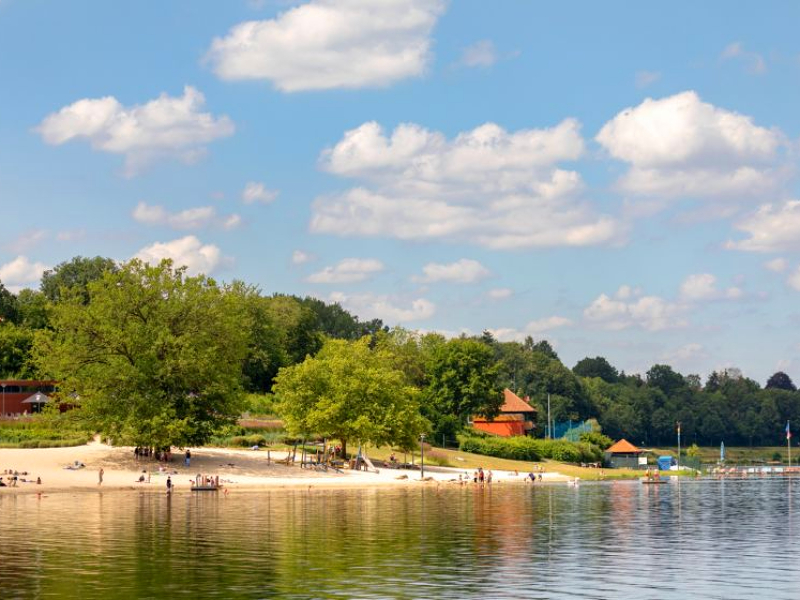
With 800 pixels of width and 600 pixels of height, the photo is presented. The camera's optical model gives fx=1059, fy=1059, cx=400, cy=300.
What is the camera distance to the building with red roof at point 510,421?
7165 inches

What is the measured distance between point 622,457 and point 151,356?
10059 centimetres

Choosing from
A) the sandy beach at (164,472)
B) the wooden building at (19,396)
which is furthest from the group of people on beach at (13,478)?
the wooden building at (19,396)

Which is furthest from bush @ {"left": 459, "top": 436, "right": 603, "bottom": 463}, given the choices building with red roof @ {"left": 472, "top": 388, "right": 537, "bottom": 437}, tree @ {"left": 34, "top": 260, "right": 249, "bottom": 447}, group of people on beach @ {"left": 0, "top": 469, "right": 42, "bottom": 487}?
group of people on beach @ {"left": 0, "top": 469, "right": 42, "bottom": 487}

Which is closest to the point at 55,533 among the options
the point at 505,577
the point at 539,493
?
the point at 505,577

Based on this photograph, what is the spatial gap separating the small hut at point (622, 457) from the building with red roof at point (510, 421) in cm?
1647

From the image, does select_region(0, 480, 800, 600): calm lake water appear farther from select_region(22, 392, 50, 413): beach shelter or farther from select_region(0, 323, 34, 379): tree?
select_region(0, 323, 34, 379): tree

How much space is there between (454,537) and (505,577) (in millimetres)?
13957

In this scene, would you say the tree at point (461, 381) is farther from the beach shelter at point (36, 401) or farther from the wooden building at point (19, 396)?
the wooden building at point (19, 396)

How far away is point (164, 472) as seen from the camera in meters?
92.3

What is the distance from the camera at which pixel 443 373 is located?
160 meters

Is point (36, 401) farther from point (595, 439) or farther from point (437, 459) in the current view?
point (595, 439)

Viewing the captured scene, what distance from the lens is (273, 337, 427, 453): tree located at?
347 feet

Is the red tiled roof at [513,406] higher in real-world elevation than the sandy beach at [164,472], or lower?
higher

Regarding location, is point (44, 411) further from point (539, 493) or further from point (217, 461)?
point (539, 493)
